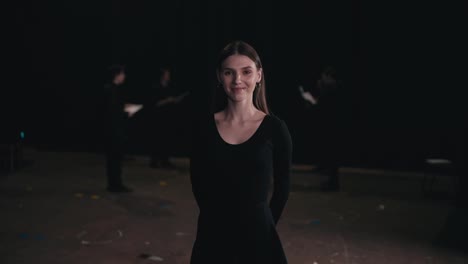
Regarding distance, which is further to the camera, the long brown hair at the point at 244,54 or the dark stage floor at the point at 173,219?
the dark stage floor at the point at 173,219

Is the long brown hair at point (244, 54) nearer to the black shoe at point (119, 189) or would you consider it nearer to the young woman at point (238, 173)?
the young woman at point (238, 173)

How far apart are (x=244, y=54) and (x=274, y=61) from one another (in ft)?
22.5

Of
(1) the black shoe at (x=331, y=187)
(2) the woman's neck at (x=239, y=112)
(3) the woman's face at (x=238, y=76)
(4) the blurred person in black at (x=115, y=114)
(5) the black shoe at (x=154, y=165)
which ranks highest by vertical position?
(3) the woman's face at (x=238, y=76)

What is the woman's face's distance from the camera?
7.15 ft

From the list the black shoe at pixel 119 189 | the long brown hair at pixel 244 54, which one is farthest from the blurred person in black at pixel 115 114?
the long brown hair at pixel 244 54

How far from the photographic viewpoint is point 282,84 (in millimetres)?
8984

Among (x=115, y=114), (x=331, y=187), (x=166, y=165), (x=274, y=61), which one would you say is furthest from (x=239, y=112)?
(x=166, y=165)

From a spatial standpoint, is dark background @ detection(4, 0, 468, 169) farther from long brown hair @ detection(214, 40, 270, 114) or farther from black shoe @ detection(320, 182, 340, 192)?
long brown hair @ detection(214, 40, 270, 114)

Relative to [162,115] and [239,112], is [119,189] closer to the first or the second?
[162,115]

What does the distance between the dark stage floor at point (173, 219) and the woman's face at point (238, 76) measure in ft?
8.93

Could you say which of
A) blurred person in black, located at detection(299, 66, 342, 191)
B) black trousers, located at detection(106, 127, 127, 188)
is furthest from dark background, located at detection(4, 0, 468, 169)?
black trousers, located at detection(106, 127, 127, 188)

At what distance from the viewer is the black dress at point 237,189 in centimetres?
213

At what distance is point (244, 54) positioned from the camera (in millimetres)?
2197

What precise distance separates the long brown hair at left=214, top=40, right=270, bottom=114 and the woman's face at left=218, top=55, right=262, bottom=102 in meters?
0.02
